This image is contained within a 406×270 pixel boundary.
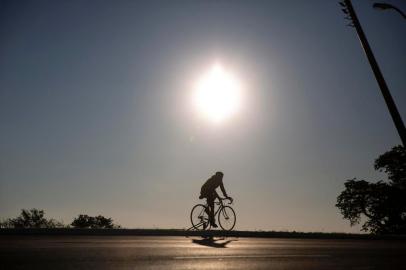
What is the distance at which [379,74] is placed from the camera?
14.8 metres

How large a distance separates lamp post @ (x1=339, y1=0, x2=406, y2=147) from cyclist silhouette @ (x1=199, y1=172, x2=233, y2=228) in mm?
7083

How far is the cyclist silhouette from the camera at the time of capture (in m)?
15.5

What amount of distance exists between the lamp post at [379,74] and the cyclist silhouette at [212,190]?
23.2 feet

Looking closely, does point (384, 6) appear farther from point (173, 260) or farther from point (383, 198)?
point (383, 198)

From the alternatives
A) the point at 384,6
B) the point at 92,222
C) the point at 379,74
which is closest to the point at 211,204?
the point at 379,74

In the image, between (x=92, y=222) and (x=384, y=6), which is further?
(x=92, y=222)

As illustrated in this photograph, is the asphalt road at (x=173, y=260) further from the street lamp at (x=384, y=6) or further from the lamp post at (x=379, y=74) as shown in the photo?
the street lamp at (x=384, y=6)

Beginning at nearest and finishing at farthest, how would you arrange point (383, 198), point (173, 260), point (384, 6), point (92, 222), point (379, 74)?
1. point (173, 260)
2. point (379, 74)
3. point (384, 6)
4. point (383, 198)
5. point (92, 222)

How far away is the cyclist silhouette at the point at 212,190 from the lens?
15516 mm

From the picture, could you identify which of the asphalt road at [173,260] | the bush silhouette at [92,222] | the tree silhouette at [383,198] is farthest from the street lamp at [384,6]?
the bush silhouette at [92,222]

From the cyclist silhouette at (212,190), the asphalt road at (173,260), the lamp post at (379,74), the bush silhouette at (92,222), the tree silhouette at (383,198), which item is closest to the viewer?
the asphalt road at (173,260)

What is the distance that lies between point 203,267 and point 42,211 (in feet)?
203

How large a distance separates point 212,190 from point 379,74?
843cm

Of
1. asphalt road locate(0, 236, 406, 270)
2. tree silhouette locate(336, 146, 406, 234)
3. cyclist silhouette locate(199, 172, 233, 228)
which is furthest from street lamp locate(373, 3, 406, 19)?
tree silhouette locate(336, 146, 406, 234)
